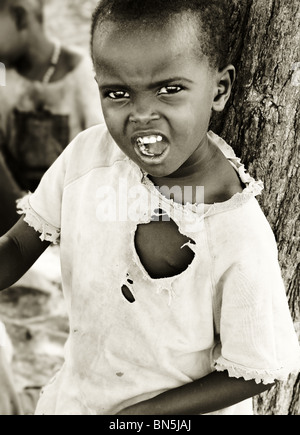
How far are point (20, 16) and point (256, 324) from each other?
7.98ft

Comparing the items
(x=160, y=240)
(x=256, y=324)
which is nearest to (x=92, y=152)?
(x=160, y=240)

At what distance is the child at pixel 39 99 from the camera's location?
10.4 ft

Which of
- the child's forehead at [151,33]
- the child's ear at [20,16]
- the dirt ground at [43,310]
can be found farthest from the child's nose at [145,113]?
the child's ear at [20,16]

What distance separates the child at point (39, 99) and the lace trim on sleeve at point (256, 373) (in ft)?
7.13

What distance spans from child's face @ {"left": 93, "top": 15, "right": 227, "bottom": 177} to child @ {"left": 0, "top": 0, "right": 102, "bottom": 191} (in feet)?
7.01

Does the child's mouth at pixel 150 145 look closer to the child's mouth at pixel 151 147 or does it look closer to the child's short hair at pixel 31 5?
the child's mouth at pixel 151 147

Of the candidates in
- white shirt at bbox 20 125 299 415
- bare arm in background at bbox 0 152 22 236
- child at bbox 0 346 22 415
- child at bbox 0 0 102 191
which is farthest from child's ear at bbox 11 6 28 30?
white shirt at bbox 20 125 299 415

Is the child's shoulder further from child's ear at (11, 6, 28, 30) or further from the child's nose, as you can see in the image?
child's ear at (11, 6, 28, 30)

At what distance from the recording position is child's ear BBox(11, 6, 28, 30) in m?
3.04

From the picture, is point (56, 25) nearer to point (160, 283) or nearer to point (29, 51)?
point (29, 51)

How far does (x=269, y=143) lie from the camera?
145cm

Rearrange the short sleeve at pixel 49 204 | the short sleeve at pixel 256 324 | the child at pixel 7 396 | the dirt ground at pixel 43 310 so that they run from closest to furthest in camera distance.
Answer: the short sleeve at pixel 256 324, the short sleeve at pixel 49 204, the child at pixel 7 396, the dirt ground at pixel 43 310

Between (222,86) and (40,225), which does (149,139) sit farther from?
(40,225)
